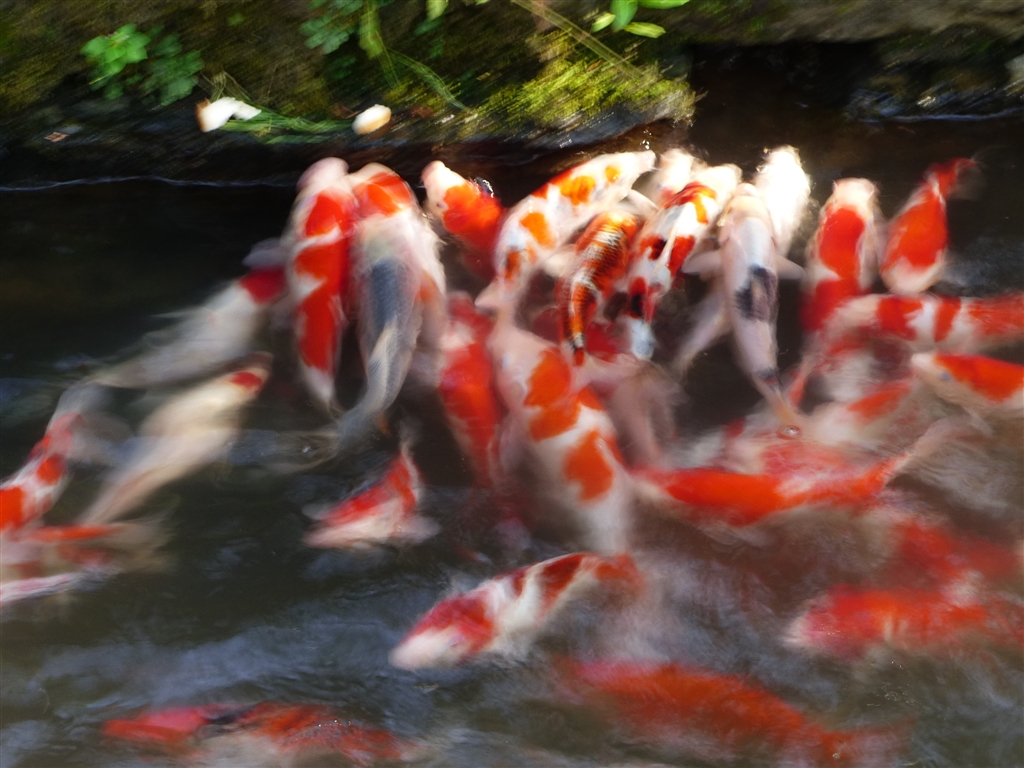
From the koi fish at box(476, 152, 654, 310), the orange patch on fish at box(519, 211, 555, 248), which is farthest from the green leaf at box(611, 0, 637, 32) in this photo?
A: the orange patch on fish at box(519, 211, 555, 248)

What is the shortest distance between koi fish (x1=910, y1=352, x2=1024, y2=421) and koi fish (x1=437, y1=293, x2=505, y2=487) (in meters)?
→ 1.90

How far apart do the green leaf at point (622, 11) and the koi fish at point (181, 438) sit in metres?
2.18

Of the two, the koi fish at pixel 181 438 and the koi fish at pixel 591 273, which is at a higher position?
the koi fish at pixel 591 273

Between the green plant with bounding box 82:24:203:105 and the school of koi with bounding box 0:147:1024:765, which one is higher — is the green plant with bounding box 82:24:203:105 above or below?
above

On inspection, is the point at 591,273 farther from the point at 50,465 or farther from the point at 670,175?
the point at 50,465

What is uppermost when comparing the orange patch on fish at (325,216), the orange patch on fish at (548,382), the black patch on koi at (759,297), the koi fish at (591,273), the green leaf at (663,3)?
the green leaf at (663,3)

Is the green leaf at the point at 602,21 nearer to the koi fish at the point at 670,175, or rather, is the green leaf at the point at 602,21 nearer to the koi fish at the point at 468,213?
the koi fish at the point at 670,175

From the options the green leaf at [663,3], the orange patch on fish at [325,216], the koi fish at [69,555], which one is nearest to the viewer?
the koi fish at [69,555]

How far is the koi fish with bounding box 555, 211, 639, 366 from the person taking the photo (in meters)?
3.44

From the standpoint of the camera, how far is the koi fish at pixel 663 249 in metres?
3.55

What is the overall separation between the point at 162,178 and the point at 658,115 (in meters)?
2.55

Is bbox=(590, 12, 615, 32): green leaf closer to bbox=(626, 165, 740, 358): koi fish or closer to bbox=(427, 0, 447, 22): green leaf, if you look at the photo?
bbox=(427, 0, 447, 22): green leaf

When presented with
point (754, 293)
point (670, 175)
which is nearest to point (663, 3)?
point (670, 175)

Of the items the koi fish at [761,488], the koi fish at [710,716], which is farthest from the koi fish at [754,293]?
the koi fish at [710,716]
